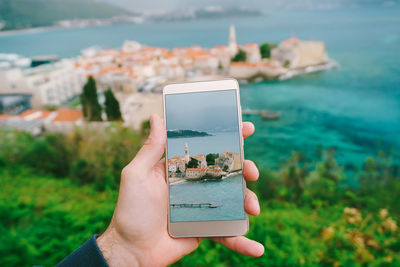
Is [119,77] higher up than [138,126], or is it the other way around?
[119,77]

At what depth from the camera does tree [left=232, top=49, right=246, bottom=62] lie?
3047 mm

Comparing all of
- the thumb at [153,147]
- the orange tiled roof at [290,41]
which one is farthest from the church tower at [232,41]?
the thumb at [153,147]

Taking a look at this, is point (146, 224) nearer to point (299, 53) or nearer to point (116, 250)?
point (116, 250)

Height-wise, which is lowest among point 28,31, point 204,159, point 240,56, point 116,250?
point 116,250

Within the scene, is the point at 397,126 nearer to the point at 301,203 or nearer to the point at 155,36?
the point at 301,203

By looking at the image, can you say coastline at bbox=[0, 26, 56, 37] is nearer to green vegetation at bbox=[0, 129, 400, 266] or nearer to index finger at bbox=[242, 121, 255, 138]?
green vegetation at bbox=[0, 129, 400, 266]

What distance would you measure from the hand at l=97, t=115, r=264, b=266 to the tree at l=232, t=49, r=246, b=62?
2.47 meters

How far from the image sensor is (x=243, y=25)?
317cm

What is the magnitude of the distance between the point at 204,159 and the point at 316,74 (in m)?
2.94

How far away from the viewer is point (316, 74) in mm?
3182

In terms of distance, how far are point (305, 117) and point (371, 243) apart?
1779mm

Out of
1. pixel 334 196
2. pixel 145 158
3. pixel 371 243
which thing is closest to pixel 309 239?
pixel 371 243

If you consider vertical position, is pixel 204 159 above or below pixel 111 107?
above

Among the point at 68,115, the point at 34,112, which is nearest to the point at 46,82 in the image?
the point at 34,112
